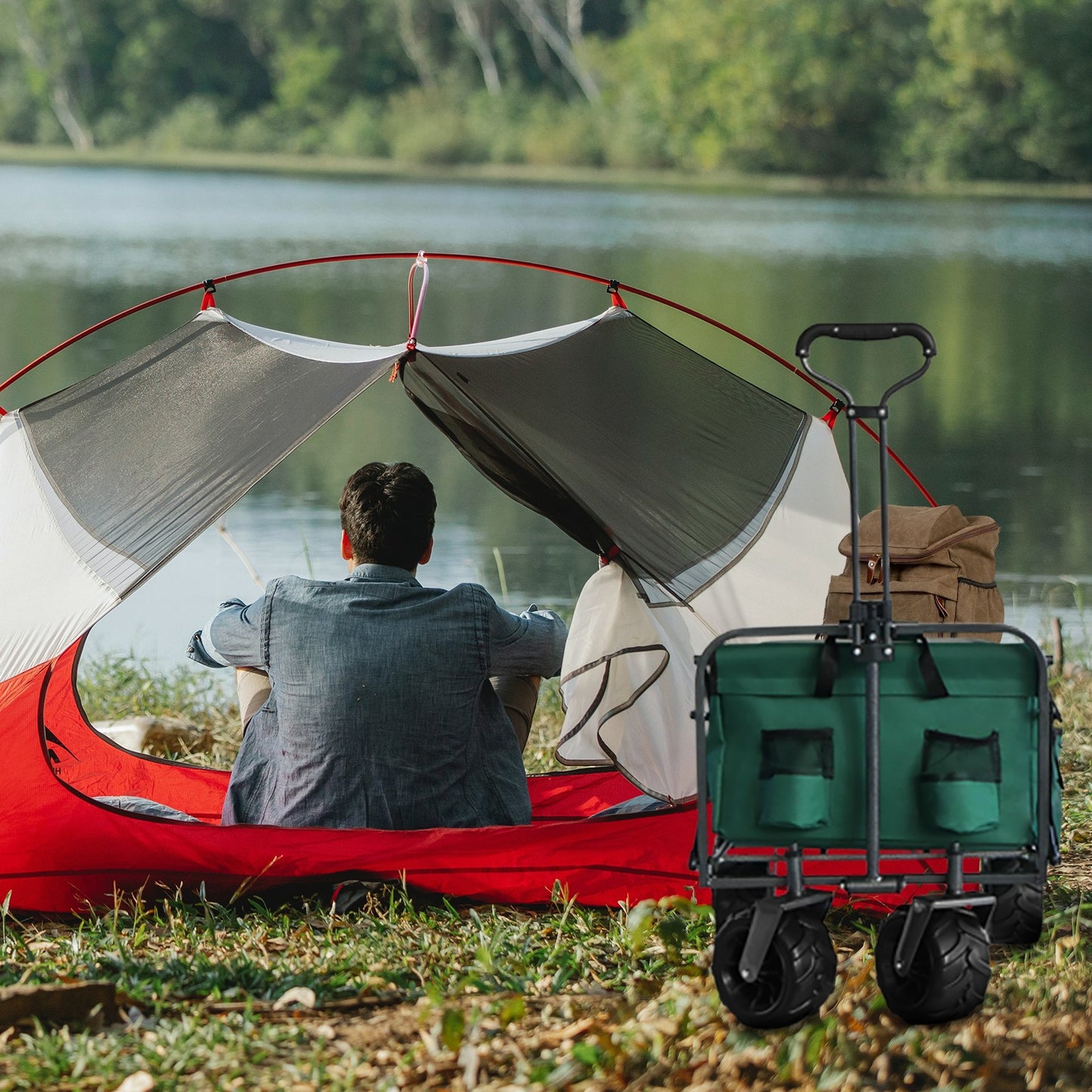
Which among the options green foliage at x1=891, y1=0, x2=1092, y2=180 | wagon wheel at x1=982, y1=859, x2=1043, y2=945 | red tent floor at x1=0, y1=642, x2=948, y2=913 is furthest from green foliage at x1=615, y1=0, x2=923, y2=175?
wagon wheel at x1=982, y1=859, x2=1043, y2=945

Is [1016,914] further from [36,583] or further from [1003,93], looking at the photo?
[1003,93]

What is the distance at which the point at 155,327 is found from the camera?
15.4 meters

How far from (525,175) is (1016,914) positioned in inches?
1624

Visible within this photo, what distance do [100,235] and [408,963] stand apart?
2294 cm

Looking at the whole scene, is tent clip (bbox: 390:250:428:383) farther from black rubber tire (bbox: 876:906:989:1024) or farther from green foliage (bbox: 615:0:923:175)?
green foliage (bbox: 615:0:923:175)

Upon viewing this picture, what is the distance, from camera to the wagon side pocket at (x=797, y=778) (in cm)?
227

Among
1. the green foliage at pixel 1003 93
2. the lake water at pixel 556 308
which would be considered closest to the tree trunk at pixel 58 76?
Answer: the lake water at pixel 556 308

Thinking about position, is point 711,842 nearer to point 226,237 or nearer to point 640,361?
point 640,361

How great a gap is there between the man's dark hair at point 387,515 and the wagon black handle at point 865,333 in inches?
36.5

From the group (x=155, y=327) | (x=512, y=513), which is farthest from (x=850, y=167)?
(x=512, y=513)

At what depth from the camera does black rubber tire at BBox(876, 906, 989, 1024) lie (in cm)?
226

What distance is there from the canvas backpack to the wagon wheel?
53cm

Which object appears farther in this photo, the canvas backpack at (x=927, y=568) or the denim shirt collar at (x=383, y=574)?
the denim shirt collar at (x=383, y=574)

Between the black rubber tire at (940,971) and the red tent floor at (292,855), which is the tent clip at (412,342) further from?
the black rubber tire at (940,971)
